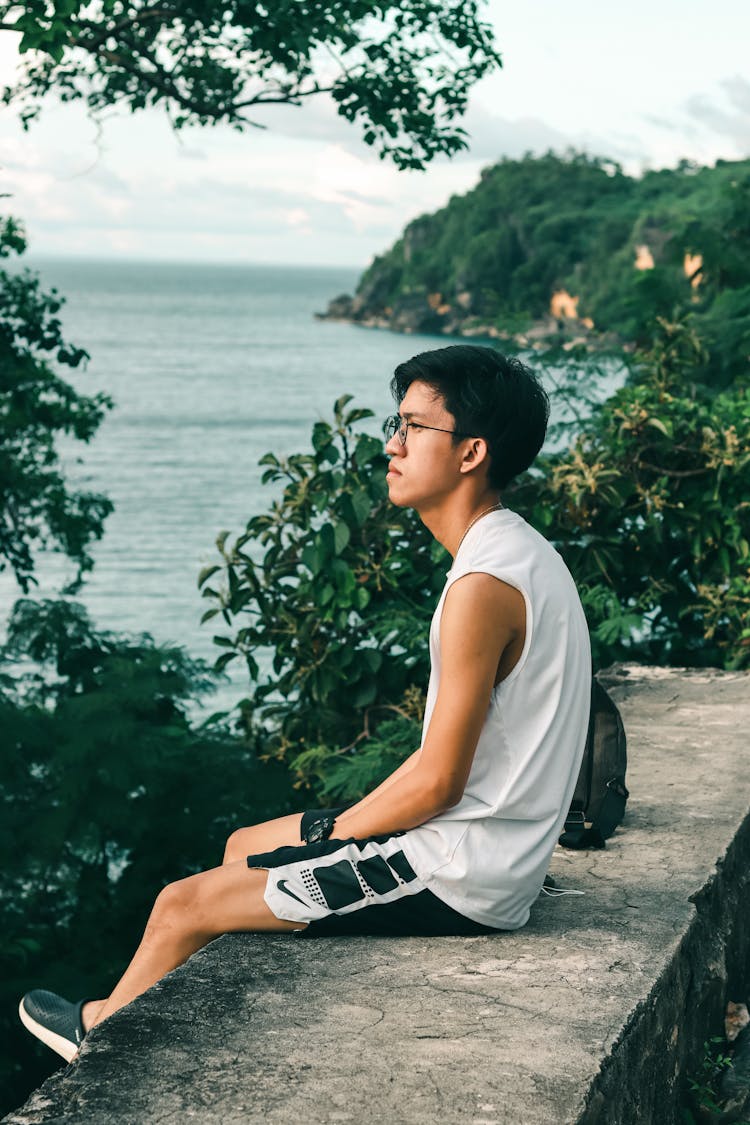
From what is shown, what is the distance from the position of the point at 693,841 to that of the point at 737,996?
41cm

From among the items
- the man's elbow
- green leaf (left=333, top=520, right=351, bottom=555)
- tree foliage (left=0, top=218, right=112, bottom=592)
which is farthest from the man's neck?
tree foliage (left=0, top=218, right=112, bottom=592)

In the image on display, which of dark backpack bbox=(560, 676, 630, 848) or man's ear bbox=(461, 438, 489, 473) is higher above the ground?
man's ear bbox=(461, 438, 489, 473)

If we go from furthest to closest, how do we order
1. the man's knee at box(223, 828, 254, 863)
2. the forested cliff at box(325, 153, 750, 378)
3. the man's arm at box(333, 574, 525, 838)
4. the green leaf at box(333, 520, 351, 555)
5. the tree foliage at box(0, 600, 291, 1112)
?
the forested cliff at box(325, 153, 750, 378), the tree foliage at box(0, 600, 291, 1112), the green leaf at box(333, 520, 351, 555), the man's knee at box(223, 828, 254, 863), the man's arm at box(333, 574, 525, 838)

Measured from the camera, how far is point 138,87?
31.3 feet

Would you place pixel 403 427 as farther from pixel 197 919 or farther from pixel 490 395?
pixel 197 919

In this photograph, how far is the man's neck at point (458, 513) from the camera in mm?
2783

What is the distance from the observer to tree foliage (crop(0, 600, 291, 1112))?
21.7ft

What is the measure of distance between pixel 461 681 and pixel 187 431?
52.5 m

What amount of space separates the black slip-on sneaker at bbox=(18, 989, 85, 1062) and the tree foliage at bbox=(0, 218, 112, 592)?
7.01 metres

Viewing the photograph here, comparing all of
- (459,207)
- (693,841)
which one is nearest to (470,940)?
(693,841)

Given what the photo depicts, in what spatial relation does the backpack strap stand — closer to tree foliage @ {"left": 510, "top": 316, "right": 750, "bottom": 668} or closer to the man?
the man

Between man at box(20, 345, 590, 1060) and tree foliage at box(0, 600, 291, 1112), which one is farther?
tree foliage at box(0, 600, 291, 1112)

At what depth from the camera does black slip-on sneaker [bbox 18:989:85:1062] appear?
2840mm

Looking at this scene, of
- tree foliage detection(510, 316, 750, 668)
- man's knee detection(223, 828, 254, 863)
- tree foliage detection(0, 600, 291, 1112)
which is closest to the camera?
man's knee detection(223, 828, 254, 863)
